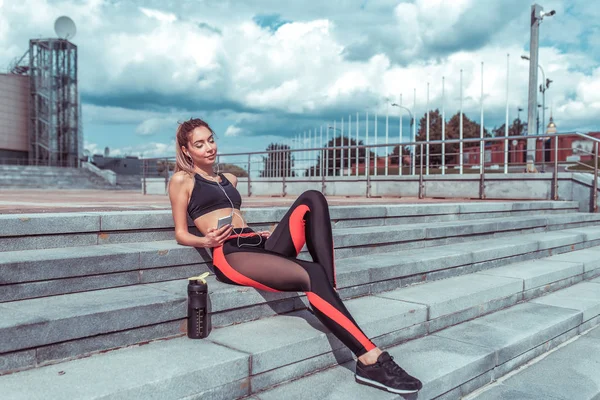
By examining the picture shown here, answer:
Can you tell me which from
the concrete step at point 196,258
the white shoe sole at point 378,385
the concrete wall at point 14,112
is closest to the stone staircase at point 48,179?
the concrete wall at point 14,112

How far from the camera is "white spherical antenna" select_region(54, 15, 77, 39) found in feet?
162

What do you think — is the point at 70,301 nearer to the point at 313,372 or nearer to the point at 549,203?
the point at 313,372

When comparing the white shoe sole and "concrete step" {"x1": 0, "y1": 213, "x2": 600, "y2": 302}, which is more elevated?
"concrete step" {"x1": 0, "y1": 213, "x2": 600, "y2": 302}

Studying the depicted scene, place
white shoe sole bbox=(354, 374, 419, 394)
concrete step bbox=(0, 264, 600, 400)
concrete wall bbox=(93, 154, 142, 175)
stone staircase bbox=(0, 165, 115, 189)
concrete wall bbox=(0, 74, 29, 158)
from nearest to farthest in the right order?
1. concrete step bbox=(0, 264, 600, 400)
2. white shoe sole bbox=(354, 374, 419, 394)
3. stone staircase bbox=(0, 165, 115, 189)
4. concrete wall bbox=(0, 74, 29, 158)
5. concrete wall bbox=(93, 154, 142, 175)

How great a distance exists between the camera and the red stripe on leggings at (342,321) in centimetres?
266

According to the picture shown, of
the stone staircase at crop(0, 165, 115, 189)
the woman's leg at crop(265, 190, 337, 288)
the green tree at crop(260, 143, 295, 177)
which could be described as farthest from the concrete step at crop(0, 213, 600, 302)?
the stone staircase at crop(0, 165, 115, 189)

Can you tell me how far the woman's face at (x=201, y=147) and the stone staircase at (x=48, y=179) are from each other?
27.4 m

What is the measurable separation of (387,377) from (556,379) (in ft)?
4.38

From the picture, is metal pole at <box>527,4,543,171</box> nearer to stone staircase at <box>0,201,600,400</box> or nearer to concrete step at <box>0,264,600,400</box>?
stone staircase at <box>0,201,600,400</box>

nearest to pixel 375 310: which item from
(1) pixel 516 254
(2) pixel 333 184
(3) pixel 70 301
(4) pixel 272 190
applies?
(3) pixel 70 301

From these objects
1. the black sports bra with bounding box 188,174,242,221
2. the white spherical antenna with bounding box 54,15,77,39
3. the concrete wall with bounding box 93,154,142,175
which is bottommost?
the black sports bra with bounding box 188,174,242,221

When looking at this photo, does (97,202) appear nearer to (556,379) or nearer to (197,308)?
(197,308)

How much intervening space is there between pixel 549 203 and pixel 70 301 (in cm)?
807

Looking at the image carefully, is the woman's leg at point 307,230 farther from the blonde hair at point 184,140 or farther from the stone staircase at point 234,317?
the blonde hair at point 184,140
